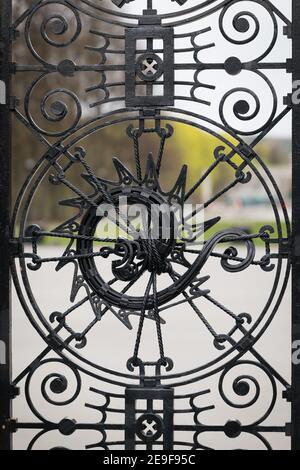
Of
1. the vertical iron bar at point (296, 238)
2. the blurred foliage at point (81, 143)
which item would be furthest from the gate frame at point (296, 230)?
the blurred foliage at point (81, 143)

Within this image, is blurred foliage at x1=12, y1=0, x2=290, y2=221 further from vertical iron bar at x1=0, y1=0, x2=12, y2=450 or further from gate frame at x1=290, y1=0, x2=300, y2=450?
gate frame at x1=290, y1=0, x2=300, y2=450

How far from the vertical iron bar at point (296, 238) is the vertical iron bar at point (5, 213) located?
990mm

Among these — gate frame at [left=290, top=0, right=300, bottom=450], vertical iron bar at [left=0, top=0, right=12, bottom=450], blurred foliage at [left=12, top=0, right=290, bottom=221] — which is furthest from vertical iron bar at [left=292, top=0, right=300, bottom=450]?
blurred foliage at [left=12, top=0, right=290, bottom=221]

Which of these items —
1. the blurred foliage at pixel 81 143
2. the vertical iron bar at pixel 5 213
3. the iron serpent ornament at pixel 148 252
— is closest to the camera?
the iron serpent ornament at pixel 148 252

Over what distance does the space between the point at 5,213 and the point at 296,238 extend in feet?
3.33

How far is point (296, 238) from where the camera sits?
252 cm

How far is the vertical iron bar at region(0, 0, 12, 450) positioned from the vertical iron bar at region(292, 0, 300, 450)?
3.25 feet

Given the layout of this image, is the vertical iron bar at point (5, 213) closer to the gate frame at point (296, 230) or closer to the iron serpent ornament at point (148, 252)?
the iron serpent ornament at point (148, 252)

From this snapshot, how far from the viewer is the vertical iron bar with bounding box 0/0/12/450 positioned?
2580mm

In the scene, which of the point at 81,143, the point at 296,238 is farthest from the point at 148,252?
the point at 81,143

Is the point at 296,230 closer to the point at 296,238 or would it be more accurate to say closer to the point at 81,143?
the point at 296,238

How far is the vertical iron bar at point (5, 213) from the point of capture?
2.58m

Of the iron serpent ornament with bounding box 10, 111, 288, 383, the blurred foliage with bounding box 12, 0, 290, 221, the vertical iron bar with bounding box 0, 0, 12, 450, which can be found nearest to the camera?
the iron serpent ornament with bounding box 10, 111, 288, 383
